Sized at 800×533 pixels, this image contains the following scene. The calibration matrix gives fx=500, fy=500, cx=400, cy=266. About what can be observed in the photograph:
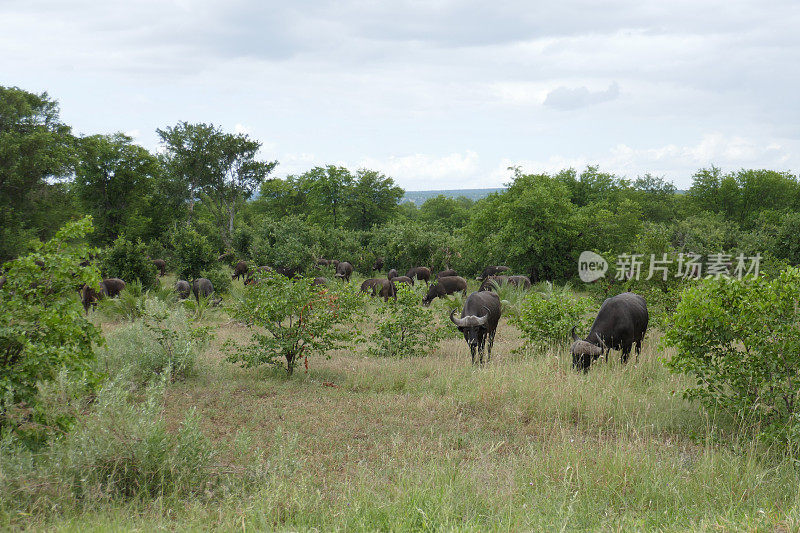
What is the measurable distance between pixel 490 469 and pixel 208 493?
2908 mm

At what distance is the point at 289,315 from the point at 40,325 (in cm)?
544

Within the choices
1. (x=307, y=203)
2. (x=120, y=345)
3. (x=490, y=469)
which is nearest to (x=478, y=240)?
(x=120, y=345)

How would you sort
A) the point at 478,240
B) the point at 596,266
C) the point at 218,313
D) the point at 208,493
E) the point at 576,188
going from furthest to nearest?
the point at 576,188 → the point at 478,240 → the point at 596,266 → the point at 218,313 → the point at 208,493

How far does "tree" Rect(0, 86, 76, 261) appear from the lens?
31.0 metres

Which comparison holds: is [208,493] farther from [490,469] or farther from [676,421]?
[676,421]

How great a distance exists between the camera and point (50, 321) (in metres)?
4.86

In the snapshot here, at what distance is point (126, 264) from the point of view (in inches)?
888

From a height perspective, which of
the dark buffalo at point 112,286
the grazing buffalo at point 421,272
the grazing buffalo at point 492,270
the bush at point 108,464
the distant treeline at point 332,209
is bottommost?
the dark buffalo at point 112,286

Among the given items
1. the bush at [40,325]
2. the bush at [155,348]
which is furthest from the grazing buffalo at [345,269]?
the bush at [40,325]

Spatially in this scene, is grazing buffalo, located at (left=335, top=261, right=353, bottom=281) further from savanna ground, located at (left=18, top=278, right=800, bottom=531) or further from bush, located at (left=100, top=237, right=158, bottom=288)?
savanna ground, located at (left=18, top=278, right=800, bottom=531)

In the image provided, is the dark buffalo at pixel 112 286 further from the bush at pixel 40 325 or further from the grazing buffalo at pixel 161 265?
the bush at pixel 40 325

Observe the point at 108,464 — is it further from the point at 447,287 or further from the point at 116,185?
the point at 116,185

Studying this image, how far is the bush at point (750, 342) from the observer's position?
5910 millimetres

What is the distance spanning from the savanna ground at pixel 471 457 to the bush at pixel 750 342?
0.43 m
